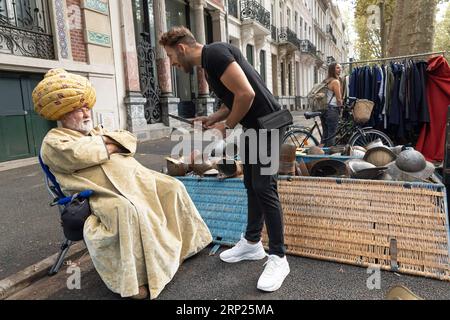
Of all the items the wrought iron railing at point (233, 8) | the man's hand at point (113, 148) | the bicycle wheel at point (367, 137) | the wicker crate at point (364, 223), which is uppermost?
the wrought iron railing at point (233, 8)

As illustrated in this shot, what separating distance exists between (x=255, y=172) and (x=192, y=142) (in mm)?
1699

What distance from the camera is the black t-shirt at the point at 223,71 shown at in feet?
6.95

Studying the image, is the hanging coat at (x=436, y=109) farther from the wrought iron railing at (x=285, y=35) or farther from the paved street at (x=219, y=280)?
the wrought iron railing at (x=285, y=35)

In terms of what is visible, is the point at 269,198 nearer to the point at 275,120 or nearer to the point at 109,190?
the point at 275,120

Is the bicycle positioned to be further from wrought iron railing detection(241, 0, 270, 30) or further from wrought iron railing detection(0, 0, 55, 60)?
wrought iron railing detection(241, 0, 270, 30)

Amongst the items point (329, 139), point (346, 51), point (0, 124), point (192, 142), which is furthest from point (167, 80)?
point (346, 51)

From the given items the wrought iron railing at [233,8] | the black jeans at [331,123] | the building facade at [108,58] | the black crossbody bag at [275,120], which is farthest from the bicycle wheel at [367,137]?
the wrought iron railing at [233,8]

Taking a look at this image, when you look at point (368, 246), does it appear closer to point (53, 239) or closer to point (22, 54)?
point (53, 239)

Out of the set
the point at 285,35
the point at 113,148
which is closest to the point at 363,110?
the point at 113,148

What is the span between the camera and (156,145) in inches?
380

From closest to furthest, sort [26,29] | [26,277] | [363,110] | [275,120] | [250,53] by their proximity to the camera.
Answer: [275,120], [26,277], [363,110], [26,29], [250,53]

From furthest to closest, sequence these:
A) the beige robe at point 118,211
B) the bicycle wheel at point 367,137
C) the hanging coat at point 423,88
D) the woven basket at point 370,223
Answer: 1. the bicycle wheel at point 367,137
2. the hanging coat at point 423,88
3. the woven basket at point 370,223
4. the beige robe at point 118,211

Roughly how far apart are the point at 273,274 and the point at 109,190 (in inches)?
50.2

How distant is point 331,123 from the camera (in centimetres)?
633
